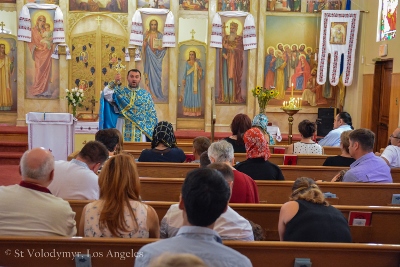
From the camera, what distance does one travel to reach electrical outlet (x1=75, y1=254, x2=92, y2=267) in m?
3.00

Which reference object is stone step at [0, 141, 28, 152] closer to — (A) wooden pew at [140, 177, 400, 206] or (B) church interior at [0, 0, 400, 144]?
(B) church interior at [0, 0, 400, 144]

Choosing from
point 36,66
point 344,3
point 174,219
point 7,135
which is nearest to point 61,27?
point 36,66

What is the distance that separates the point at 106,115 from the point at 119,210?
19.8 feet

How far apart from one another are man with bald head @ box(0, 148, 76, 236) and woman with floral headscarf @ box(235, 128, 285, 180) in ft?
7.16

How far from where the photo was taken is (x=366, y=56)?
41.0 ft

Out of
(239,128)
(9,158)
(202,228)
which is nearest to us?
(202,228)

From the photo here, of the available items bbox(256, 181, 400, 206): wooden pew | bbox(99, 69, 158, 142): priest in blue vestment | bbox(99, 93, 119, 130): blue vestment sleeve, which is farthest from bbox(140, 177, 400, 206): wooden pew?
bbox(99, 93, 119, 130): blue vestment sleeve

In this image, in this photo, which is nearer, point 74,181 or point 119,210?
point 119,210

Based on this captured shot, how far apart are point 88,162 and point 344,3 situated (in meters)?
10.4

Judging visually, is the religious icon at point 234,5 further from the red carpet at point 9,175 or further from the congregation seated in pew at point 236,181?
the congregation seated in pew at point 236,181

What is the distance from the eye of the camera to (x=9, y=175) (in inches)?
366

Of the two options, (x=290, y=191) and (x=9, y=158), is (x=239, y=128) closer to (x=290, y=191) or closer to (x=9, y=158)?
(x=290, y=191)

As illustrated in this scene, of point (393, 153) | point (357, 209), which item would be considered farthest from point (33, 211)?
point (393, 153)

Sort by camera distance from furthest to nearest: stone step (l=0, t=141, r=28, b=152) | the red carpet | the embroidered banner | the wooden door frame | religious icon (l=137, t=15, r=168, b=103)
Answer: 1. religious icon (l=137, t=15, r=168, b=103)
2. the embroidered banner
3. the wooden door frame
4. stone step (l=0, t=141, r=28, b=152)
5. the red carpet
